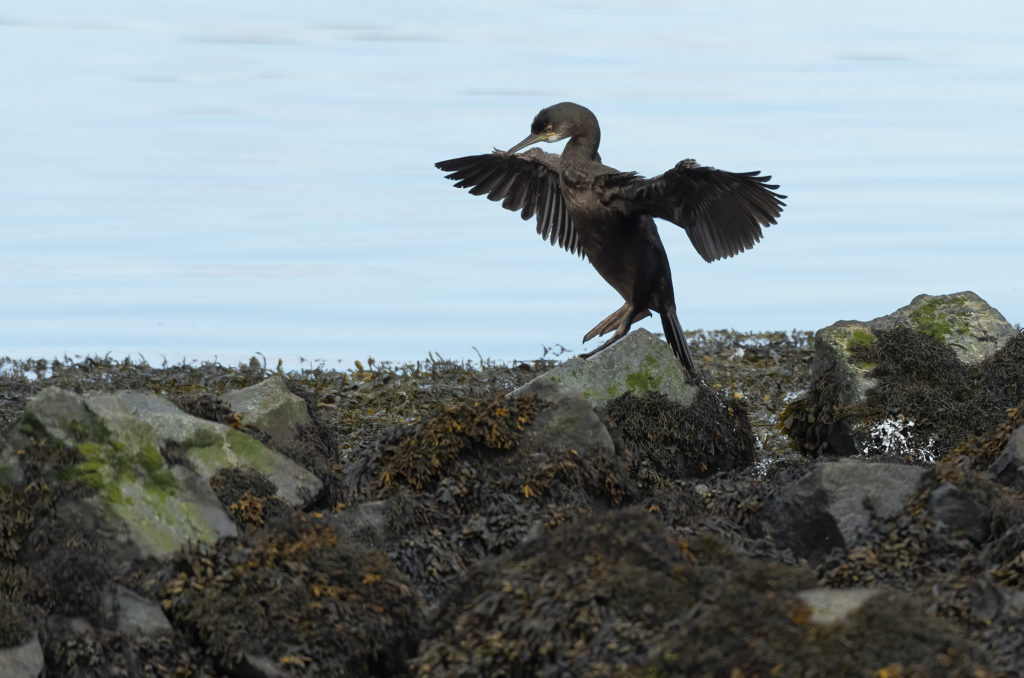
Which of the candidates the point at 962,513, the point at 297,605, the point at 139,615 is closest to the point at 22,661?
the point at 139,615

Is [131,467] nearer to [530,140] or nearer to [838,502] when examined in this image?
[838,502]

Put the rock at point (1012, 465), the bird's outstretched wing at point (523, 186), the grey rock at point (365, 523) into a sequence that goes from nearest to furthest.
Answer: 1. the grey rock at point (365, 523)
2. the rock at point (1012, 465)
3. the bird's outstretched wing at point (523, 186)

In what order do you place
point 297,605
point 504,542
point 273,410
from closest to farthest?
point 297,605 < point 504,542 < point 273,410

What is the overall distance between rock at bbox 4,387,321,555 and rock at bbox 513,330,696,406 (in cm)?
285

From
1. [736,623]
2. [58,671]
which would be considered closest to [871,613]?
[736,623]

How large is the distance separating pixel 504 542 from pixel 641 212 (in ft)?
11.0

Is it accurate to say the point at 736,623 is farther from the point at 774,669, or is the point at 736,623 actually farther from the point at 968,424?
the point at 968,424

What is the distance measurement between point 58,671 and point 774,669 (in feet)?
10.1

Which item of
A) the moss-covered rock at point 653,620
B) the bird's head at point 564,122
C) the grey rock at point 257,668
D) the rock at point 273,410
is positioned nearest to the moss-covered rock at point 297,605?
the grey rock at point 257,668

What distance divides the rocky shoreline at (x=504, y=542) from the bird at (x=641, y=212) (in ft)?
1.73

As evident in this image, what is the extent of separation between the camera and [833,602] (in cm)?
452

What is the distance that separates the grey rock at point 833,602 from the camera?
4348 millimetres

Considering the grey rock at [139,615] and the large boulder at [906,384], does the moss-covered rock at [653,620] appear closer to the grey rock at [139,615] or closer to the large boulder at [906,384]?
the grey rock at [139,615]

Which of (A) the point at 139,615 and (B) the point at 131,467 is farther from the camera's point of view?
(B) the point at 131,467
